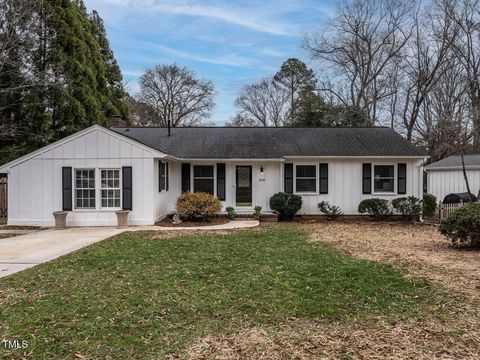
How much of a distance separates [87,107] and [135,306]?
54.6ft

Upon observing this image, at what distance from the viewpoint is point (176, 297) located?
479cm

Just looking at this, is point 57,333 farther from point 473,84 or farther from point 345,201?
point 473,84

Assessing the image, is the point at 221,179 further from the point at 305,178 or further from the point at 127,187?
the point at 127,187

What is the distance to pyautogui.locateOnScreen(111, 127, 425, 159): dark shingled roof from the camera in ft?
47.4

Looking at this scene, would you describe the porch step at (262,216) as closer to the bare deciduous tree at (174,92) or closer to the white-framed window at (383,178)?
the white-framed window at (383,178)

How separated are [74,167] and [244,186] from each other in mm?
6318

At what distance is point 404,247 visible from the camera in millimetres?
8477

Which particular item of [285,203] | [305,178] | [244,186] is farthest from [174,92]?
[285,203]

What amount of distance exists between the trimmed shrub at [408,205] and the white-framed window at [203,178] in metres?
7.21

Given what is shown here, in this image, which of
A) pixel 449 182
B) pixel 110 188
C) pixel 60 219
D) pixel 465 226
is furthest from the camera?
pixel 449 182

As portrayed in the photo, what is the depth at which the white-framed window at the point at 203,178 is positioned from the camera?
14.5 m

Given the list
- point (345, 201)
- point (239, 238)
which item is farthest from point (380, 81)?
point (239, 238)

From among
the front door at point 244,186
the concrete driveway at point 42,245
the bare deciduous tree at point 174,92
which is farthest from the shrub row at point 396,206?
the bare deciduous tree at point 174,92

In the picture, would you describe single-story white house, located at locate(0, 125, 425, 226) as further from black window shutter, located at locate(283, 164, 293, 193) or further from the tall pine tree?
the tall pine tree
